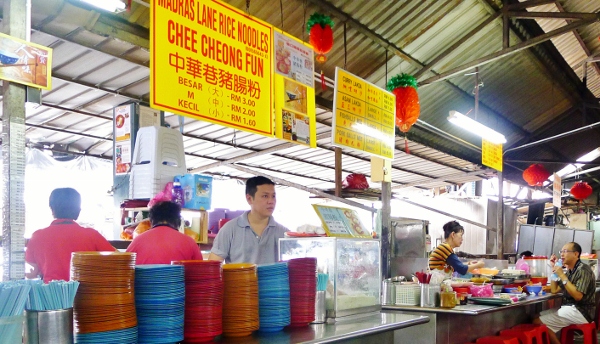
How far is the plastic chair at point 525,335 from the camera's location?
4844 mm

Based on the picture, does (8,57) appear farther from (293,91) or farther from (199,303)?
(293,91)

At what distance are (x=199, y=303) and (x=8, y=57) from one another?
1.47 m

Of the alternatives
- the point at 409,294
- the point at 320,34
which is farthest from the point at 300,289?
the point at 320,34

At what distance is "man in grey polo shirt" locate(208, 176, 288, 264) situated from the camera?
371cm

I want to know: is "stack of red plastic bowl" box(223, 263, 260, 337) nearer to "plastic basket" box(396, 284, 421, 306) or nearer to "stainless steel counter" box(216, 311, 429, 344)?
"stainless steel counter" box(216, 311, 429, 344)

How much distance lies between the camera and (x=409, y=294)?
4.29 m

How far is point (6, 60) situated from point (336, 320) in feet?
6.70

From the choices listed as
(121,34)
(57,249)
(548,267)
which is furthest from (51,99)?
(548,267)

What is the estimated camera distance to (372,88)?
5410 mm

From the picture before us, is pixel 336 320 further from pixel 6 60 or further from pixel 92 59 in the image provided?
pixel 92 59

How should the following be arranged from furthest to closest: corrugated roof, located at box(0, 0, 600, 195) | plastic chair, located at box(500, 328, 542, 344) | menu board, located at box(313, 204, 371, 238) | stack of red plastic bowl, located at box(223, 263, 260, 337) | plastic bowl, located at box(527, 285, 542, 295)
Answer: plastic bowl, located at box(527, 285, 542, 295)
corrugated roof, located at box(0, 0, 600, 195)
plastic chair, located at box(500, 328, 542, 344)
menu board, located at box(313, 204, 371, 238)
stack of red plastic bowl, located at box(223, 263, 260, 337)

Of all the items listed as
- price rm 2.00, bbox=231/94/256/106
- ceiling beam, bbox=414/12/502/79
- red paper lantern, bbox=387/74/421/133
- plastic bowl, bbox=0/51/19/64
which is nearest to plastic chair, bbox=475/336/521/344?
red paper lantern, bbox=387/74/421/133

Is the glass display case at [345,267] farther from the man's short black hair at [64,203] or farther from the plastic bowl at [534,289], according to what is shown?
the plastic bowl at [534,289]

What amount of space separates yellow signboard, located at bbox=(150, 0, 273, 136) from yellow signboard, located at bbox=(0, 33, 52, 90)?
1.68ft
